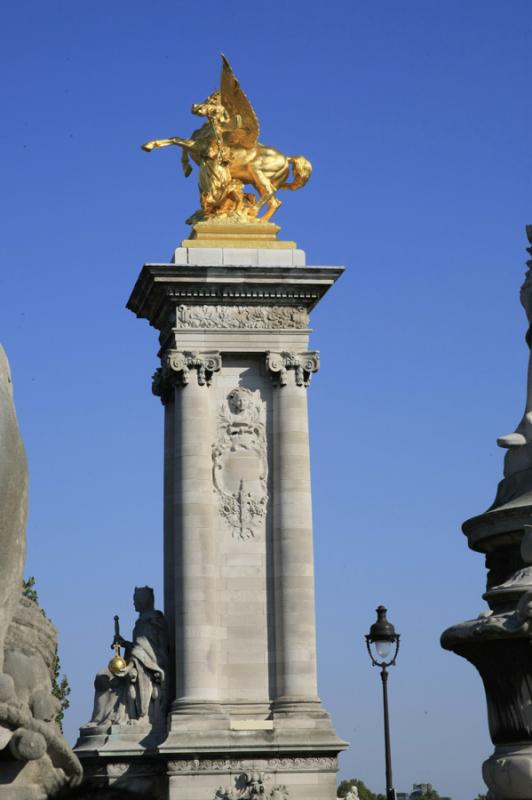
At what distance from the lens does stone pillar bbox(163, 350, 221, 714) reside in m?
29.6

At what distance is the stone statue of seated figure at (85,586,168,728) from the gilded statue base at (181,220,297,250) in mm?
6641

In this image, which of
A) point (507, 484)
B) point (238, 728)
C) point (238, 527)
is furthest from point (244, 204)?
point (507, 484)

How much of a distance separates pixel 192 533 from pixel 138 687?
2.64 m

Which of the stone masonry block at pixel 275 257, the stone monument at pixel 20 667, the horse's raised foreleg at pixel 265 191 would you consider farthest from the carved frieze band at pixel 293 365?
the stone monument at pixel 20 667

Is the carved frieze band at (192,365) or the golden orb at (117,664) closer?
the golden orb at (117,664)

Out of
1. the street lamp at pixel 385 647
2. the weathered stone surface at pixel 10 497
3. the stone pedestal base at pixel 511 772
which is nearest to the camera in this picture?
the weathered stone surface at pixel 10 497

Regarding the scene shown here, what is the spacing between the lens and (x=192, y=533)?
30.2 meters

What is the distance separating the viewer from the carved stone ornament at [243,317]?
103 feet

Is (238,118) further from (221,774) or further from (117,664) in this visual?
(221,774)

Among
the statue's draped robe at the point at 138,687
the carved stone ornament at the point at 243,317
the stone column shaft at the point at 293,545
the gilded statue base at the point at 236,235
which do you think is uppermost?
the gilded statue base at the point at 236,235

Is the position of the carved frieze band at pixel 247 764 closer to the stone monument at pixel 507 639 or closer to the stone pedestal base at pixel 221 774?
the stone pedestal base at pixel 221 774

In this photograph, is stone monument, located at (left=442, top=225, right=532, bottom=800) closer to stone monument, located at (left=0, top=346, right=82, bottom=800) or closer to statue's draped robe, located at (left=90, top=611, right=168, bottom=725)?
stone monument, located at (left=0, top=346, right=82, bottom=800)

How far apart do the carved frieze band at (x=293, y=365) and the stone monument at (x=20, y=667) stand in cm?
2341

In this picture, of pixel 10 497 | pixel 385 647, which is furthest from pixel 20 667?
pixel 385 647
